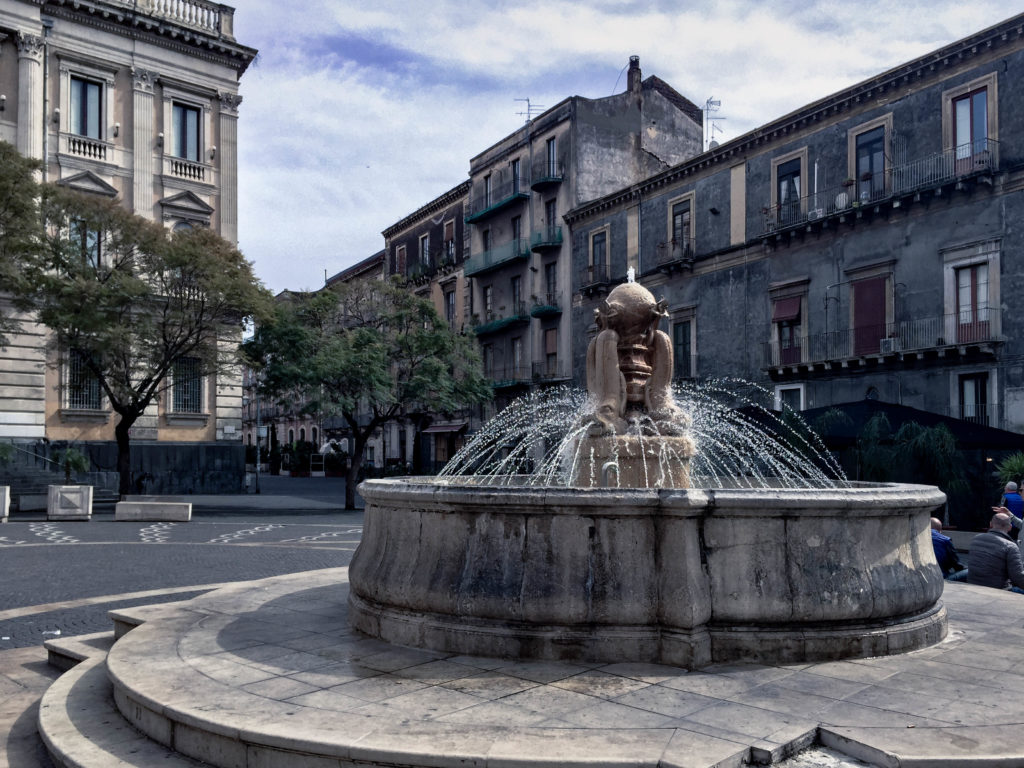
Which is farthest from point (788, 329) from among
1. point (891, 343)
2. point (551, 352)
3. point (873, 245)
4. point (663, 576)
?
point (663, 576)

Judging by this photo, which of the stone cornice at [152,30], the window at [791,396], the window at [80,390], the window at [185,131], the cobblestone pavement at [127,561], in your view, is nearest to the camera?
the cobblestone pavement at [127,561]

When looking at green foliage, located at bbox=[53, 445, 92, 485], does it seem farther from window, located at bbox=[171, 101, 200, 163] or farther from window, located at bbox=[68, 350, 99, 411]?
window, located at bbox=[171, 101, 200, 163]

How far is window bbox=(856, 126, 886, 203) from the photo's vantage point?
23.3m

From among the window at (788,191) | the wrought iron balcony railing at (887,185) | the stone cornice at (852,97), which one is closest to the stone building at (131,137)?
the stone cornice at (852,97)

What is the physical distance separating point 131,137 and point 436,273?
18530 millimetres

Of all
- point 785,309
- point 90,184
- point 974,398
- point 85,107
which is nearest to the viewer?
point 974,398

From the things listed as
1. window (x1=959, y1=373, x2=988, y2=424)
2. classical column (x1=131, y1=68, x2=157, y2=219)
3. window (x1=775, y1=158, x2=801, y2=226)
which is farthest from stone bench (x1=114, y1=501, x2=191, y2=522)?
window (x1=959, y1=373, x2=988, y2=424)

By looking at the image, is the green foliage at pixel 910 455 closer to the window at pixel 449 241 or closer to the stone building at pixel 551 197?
the stone building at pixel 551 197

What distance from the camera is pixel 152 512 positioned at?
66.6 feet

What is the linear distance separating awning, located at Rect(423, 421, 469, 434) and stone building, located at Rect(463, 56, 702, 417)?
8.24 feet

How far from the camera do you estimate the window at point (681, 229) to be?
30.0 m

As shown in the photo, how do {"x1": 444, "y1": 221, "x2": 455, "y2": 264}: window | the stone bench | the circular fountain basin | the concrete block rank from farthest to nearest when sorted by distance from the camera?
{"x1": 444, "y1": 221, "x2": 455, "y2": 264}: window < the concrete block < the stone bench < the circular fountain basin

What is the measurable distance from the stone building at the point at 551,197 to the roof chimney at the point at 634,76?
0.04 m

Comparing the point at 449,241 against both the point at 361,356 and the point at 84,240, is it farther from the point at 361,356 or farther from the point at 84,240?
the point at 84,240
